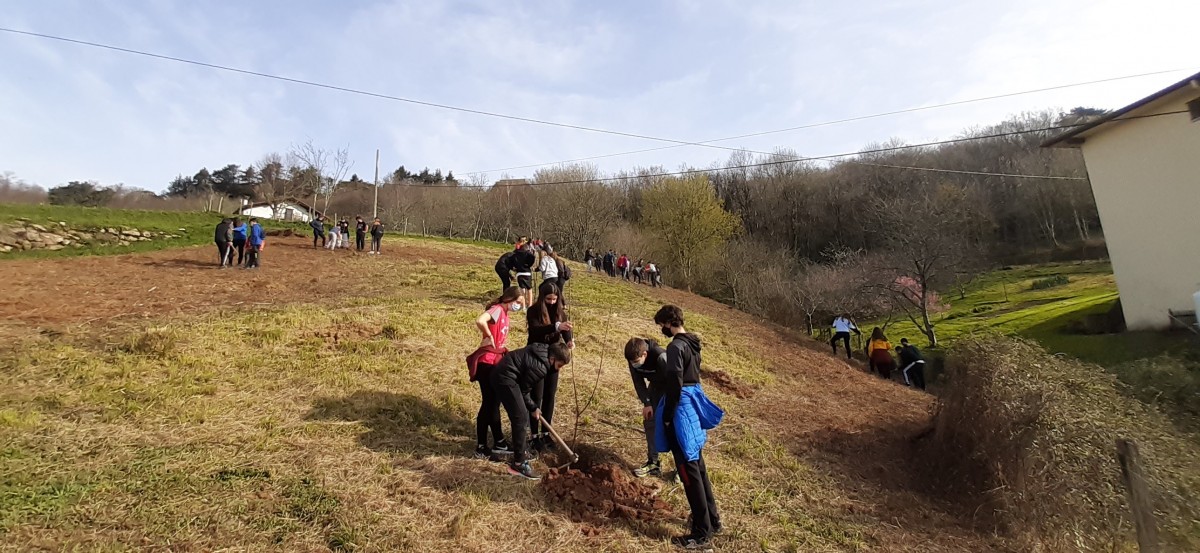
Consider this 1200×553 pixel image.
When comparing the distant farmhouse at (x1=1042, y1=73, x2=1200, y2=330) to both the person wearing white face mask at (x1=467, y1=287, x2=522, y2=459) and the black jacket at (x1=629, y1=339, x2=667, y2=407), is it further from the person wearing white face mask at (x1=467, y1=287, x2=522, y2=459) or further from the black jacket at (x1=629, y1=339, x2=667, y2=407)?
the person wearing white face mask at (x1=467, y1=287, x2=522, y2=459)

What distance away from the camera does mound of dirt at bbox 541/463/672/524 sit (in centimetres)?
479

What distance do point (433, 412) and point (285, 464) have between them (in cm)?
181

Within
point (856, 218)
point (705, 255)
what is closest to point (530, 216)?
point (705, 255)

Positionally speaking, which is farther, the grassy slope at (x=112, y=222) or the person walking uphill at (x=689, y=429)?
the grassy slope at (x=112, y=222)

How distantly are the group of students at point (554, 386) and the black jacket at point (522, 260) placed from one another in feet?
14.2

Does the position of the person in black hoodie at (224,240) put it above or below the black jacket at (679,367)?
above

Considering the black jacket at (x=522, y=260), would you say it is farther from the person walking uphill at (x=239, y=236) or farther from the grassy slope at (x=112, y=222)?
the grassy slope at (x=112, y=222)

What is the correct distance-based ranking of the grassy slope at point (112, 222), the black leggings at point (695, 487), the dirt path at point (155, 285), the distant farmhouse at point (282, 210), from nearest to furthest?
the black leggings at point (695, 487)
the dirt path at point (155, 285)
the grassy slope at point (112, 222)
the distant farmhouse at point (282, 210)

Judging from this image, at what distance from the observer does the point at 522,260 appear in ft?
33.9

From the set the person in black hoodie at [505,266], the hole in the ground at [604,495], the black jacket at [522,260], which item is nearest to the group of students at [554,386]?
the hole in the ground at [604,495]

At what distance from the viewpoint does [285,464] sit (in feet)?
16.3

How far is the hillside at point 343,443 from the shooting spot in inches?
162

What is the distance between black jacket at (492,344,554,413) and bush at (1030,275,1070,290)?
4148cm

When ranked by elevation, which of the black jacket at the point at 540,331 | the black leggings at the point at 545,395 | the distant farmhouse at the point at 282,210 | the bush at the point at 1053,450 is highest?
the distant farmhouse at the point at 282,210
